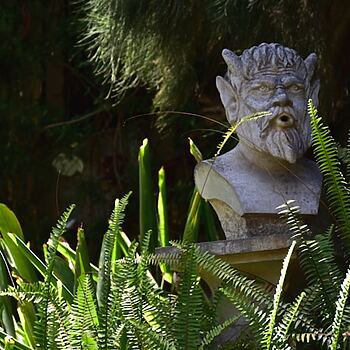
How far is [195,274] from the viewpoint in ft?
7.30

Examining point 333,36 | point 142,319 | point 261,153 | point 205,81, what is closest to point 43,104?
point 205,81

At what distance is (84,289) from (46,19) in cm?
340

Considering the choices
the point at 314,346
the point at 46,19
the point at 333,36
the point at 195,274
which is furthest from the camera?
the point at 46,19

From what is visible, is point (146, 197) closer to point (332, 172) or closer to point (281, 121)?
point (281, 121)

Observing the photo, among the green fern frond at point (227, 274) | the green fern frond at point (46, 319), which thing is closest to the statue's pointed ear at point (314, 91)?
the green fern frond at point (227, 274)

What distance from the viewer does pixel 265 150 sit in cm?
267

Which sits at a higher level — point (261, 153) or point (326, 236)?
point (261, 153)

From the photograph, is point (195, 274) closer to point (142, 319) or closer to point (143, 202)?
point (142, 319)

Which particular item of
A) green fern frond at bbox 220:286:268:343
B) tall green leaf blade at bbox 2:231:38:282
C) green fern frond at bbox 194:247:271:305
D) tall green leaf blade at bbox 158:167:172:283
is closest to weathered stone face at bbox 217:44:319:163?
green fern frond at bbox 194:247:271:305

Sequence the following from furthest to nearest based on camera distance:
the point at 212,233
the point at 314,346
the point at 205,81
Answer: the point at 205,81
the point at 212,233
the point at 314,346

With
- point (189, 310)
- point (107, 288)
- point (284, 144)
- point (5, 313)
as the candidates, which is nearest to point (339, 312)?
point (189, 310)

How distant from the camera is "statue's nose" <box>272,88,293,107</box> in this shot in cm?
264

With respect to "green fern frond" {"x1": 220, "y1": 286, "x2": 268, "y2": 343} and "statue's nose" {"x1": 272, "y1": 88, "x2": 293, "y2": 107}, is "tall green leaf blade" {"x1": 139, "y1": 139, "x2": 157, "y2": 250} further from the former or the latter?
"green fern frond" {"x1": 220, "y1": 286, "x2": 268, "y2": 343}

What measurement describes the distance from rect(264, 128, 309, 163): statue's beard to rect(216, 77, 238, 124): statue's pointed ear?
0.47 feet
